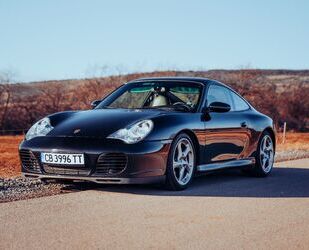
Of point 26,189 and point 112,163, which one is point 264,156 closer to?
point 112,163

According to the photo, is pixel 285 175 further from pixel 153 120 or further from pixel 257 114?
pixel 153 120

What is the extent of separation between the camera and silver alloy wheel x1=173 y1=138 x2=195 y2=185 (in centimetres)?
736

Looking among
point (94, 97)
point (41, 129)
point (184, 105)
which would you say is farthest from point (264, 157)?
point (94, 97)

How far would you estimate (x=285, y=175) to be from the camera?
9.55m

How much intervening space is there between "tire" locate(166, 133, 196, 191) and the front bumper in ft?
0.45

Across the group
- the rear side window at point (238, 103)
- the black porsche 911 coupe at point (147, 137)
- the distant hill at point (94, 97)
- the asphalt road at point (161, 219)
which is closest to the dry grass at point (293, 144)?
the rear side window at point (238, 103)

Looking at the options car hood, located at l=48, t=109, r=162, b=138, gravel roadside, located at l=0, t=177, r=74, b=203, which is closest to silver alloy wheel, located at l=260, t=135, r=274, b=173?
car hood, located at l=48, t=109, r=162, b=138

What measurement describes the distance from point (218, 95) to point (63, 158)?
8.84 ft

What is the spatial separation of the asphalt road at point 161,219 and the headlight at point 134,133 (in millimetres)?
594

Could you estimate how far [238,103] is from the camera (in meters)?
9.26

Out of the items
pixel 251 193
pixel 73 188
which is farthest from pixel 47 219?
pixel 251 193

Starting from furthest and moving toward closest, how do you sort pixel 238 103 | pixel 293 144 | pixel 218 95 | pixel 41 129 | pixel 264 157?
1. pixel 293 144
2. pixel 264 157
3. pixel 238 103
4. pixel 218 95
5. pixel 41 129

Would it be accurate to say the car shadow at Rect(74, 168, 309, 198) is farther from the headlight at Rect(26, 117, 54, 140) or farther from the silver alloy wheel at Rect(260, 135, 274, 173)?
the headlight at Rect(26, 117, 54, 140)

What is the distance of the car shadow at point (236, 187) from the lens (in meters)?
7.18
